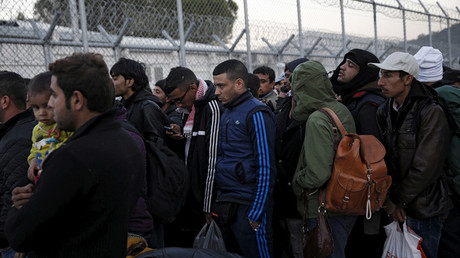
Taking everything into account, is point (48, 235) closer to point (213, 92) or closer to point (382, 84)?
point (213, 92)

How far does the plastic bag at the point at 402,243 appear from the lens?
8.84ft

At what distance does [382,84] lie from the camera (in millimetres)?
2828

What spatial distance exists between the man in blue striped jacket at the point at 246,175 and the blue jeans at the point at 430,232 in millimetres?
1072

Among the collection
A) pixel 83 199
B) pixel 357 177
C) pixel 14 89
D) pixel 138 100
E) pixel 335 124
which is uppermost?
pixel 14 89

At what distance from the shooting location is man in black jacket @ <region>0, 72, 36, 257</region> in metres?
2.13

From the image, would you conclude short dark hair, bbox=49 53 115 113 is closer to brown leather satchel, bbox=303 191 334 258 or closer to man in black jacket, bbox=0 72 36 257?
man in black jacket, bbox=0 72 36 257

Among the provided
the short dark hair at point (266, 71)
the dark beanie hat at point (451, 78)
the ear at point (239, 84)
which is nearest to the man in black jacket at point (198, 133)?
the ear at point (239, 84)

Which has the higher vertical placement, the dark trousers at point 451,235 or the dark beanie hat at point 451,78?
the dark beanie hat at point 451,78

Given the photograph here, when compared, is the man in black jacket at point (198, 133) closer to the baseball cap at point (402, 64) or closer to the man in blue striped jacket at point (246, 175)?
the man in blue striped jacket at point (246, 175)

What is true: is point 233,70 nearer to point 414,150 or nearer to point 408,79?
point 408,79

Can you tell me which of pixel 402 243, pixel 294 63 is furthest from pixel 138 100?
pixel 402 243

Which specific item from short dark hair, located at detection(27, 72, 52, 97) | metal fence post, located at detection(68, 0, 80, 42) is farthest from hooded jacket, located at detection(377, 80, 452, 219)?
metal fence post, located at detection(68, 0, 80, 42)

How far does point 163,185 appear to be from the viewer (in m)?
2.24

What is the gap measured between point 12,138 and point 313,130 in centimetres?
189
